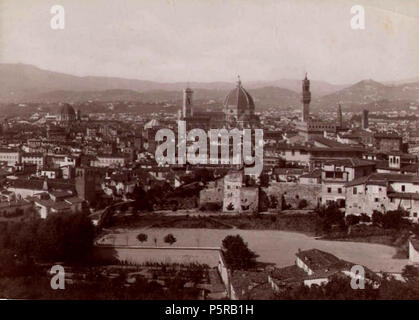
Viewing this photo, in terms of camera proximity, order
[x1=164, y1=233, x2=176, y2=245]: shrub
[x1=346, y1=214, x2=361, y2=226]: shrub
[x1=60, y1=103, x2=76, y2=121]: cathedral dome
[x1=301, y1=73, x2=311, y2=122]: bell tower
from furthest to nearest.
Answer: [x1=60, y1=103, x2=76, y2=121]: cathedral dome → [x1=301, y1=73, x2=311, y2=122]: bell tower → [x1=346, y1=214, x2=361, y2=226]: shrub → [x1=164, y1=233, x2=176, y2=245]: shrub

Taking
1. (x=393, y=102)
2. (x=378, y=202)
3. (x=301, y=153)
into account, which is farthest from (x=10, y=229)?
(x=393, y=102)

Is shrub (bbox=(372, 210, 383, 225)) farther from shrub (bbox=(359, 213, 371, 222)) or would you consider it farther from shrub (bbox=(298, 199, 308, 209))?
shrub (bbox=(298, 199, 308, 209))

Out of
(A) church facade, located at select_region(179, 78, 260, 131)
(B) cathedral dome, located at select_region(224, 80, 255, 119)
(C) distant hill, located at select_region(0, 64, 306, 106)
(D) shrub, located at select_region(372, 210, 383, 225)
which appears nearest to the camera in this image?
(D) shrub, located at select_region(372, 210, 383, 225)

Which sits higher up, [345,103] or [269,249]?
[345,103]

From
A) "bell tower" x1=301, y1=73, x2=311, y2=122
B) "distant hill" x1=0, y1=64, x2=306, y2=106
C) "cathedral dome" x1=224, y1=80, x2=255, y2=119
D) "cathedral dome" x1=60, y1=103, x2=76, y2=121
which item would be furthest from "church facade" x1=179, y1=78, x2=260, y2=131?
"cathedral dome" x1=60, y1=103, x2=76, y2=121

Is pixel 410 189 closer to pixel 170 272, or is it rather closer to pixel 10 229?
pixel 170 272

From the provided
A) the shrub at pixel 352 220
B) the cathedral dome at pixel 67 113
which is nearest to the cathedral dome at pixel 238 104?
the cathedral dome at pixel 67 113
